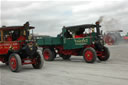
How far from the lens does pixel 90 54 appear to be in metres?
10.6

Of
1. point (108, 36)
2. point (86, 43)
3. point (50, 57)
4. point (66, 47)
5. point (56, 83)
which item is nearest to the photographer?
point (56, 83)

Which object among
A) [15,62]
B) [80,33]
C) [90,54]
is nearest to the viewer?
[15,62]

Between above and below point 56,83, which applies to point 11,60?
above

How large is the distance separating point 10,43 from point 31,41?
0.94 meters

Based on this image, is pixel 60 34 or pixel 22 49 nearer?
pixel 22 49

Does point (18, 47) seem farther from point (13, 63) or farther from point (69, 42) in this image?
point (69, 42)

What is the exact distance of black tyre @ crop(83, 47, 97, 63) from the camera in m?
10.4

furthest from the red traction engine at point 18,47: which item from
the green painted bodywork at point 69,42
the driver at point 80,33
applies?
the driver at point 80,33

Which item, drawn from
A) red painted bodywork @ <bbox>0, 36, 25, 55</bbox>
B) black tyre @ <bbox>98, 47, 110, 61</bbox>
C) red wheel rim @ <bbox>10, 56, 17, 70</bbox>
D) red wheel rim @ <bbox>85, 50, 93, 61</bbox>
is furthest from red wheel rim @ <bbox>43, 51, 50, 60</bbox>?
red wheel rim @ <bbox>10, 56, 17, 70</bbox>

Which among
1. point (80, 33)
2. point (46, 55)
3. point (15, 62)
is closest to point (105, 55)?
point (80, 33)

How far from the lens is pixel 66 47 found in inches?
474

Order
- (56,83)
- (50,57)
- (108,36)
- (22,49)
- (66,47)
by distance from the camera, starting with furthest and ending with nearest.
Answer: (108,36) < (50,57) < (66,47) < (22,49) < (56,83)

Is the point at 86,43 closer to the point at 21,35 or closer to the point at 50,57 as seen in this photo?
the point at 50,57

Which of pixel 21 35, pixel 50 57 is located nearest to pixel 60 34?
pixel 50 57
